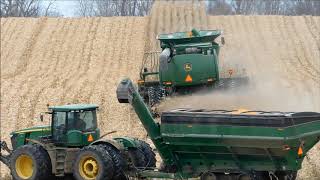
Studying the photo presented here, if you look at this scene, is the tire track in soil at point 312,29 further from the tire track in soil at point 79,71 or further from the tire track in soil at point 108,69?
the tire track in soil at point 79,71

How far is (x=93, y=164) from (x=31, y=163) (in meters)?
1.85

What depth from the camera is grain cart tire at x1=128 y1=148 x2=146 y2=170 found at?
12914 mm

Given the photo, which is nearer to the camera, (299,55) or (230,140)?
(230,140)

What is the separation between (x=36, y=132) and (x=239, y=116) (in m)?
5.53

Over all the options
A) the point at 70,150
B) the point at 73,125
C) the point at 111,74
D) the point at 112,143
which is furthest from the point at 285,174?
the point at 111,74

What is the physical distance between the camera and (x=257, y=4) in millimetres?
75625

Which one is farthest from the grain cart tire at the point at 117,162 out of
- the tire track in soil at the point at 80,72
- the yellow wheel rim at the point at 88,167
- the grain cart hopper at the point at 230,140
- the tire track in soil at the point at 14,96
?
the tire track in soil at the point at 80,72

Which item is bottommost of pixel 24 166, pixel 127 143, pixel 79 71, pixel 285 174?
pixel 285 174

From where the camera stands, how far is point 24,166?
1348 cm

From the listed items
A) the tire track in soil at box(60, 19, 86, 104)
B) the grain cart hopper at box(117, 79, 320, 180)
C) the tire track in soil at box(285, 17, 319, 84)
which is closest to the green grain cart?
the grain cart hopper at box(117, 79, 320, 180)

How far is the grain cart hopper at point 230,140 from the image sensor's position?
34.3ft

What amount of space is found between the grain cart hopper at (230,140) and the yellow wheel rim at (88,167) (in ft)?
4.37

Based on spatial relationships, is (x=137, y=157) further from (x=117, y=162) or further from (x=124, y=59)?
(x=124, y=59)

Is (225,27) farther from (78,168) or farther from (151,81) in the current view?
(78,168)
